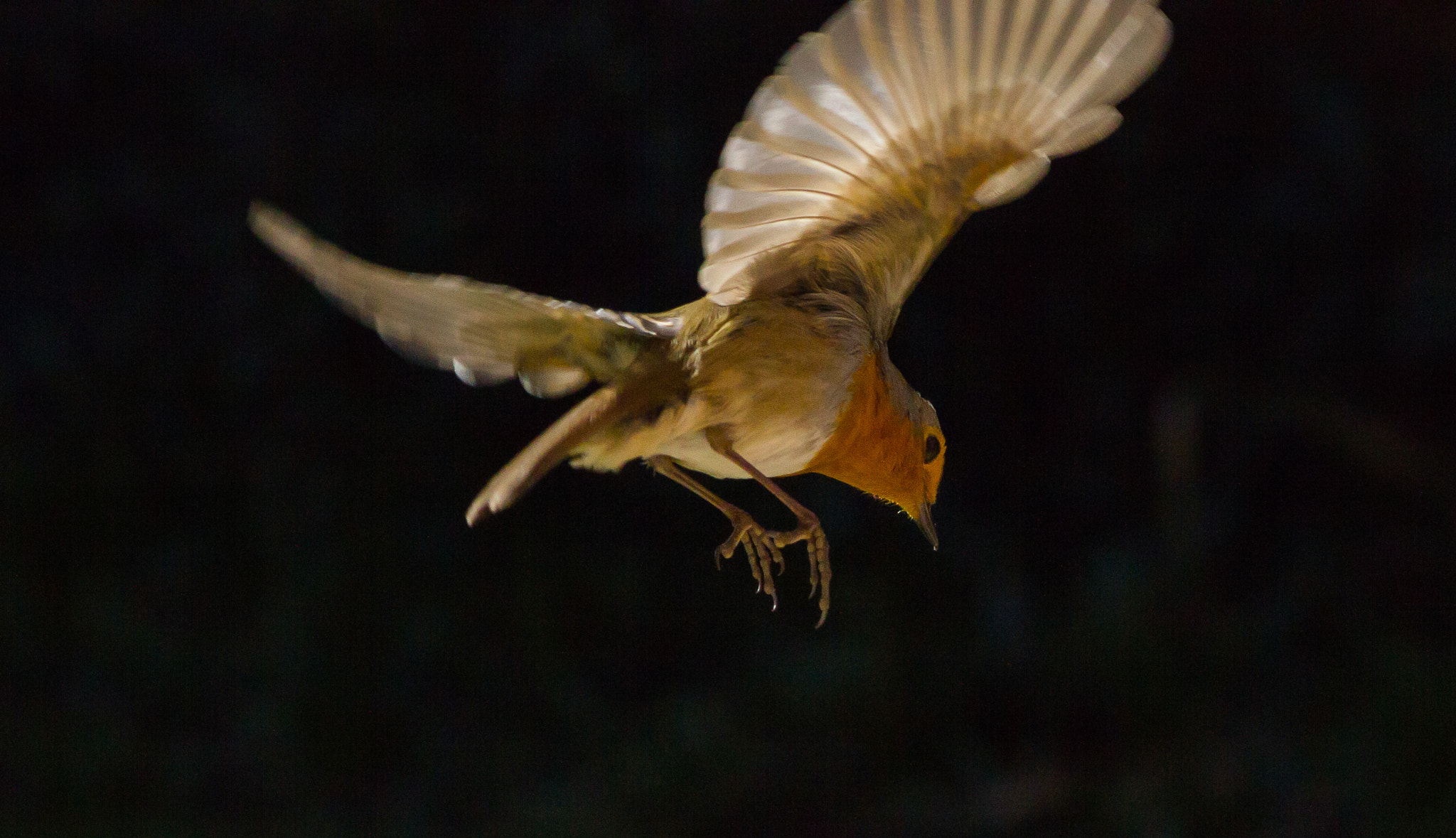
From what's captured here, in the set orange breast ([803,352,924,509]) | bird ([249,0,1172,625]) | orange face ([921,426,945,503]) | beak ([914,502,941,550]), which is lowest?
beak ([914,502,941,550])

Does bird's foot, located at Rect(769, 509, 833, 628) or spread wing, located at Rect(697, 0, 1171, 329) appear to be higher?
spread wing, located at Rect(697, 0, 1171, 329)

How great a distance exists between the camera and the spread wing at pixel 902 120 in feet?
2.89

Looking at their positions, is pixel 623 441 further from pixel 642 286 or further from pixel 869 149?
pixel 642 286

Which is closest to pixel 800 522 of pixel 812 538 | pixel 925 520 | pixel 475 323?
pixel 812 538

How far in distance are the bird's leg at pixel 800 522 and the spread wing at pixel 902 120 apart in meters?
0.10

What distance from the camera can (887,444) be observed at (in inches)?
42.4

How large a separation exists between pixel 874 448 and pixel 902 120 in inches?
9.4

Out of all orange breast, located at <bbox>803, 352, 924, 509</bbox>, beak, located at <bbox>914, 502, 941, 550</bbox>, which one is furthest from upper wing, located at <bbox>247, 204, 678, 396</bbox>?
beak, located at <bbox>914, 502, 941, 550</bbox>

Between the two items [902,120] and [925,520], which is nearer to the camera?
[902,120]

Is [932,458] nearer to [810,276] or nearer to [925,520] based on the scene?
[925,520]

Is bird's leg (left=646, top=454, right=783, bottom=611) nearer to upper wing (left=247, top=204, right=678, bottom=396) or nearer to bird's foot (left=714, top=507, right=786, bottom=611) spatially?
bird's foot (left=714, top=507, right=786, bottom=611)

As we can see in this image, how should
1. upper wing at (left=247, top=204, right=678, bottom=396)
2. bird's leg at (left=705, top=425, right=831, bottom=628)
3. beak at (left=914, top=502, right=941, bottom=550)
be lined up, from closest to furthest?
upper wing at (left=247, top=204, right=678, bottom=396)
bird's leg at (left=705, top=425, right=831, bottom=628)
beak at (left=914, top=502, right=941, bottom=550)

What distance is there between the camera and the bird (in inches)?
34.6

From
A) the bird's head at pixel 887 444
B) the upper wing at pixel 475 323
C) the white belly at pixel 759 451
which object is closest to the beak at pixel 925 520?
the bird's head at pixel 887 444
